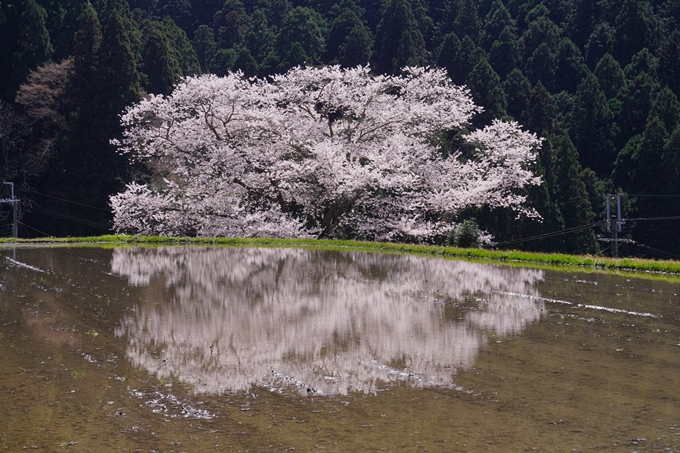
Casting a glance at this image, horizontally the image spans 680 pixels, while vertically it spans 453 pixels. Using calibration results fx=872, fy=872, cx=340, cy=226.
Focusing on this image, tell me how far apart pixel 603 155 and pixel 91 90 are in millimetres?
38721

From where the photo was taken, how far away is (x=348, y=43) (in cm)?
8644

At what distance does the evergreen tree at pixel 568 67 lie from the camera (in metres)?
83.6

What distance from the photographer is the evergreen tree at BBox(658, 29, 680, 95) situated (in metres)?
70.6

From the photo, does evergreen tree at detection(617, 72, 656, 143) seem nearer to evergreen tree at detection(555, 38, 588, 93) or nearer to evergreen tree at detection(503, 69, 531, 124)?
evergreen tree at detection(503, 69, 531, 124)

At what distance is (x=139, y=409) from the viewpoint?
5641mm

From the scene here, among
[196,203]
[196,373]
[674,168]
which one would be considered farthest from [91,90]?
[196,373]

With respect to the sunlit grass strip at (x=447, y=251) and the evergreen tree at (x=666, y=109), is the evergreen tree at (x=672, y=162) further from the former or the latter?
the sunlit grass strip at (x=447, y=251)

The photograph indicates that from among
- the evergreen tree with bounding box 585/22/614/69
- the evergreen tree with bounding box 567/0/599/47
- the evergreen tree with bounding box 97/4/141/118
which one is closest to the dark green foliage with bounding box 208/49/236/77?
the evergreen tree with bounding box 97/4/141/118

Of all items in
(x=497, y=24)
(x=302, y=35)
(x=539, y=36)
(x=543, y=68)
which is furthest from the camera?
(x=497, y=24)

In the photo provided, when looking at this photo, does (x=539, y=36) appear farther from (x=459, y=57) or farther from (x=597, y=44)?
(x=459, y=57)

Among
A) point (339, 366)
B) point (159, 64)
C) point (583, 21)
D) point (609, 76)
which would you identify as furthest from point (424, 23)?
point (339, 366)

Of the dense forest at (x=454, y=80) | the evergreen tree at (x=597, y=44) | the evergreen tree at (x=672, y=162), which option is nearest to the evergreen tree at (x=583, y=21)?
the dense forest at (x=454, y=80)

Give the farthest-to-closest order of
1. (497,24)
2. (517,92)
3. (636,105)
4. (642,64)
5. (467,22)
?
1. (497,24)
2. (467,22)
3. (517,92)
4. (642,64)
5. (636,105)

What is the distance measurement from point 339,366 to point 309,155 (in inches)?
1007
